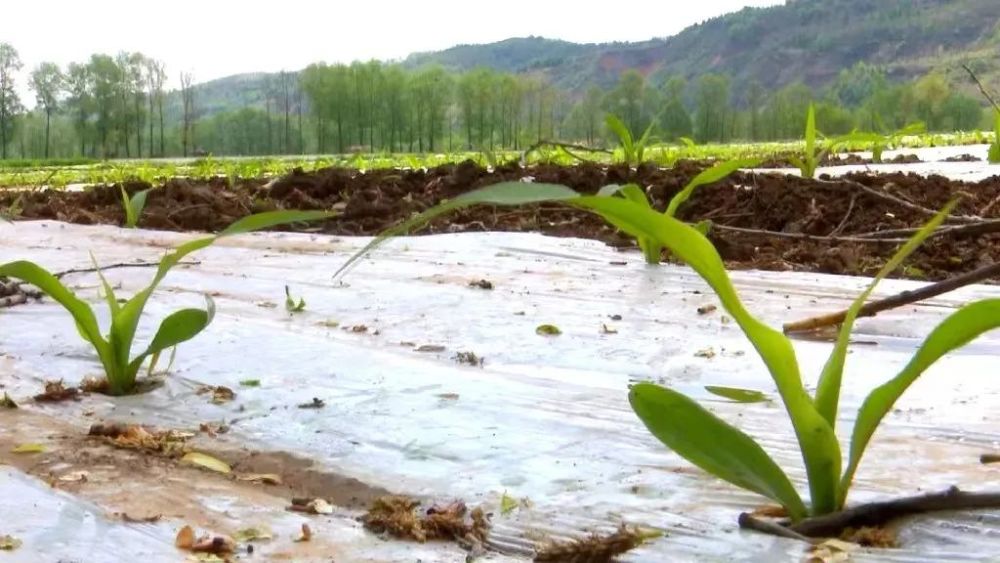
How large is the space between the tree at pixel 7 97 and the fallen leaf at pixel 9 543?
32.5m

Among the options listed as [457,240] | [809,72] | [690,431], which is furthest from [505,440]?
[809,72]

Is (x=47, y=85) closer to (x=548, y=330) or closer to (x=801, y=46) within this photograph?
(x=548, y=330)

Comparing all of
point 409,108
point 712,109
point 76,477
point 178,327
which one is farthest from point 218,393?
point 712,109

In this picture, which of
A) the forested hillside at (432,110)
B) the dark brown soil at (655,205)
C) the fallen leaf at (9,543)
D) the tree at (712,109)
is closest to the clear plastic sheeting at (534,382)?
the fallen leaf at (9,543)

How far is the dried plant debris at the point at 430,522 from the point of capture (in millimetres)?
792

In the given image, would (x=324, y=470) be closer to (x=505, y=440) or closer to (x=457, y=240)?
(x=505, y=440)

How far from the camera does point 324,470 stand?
3.29 feet

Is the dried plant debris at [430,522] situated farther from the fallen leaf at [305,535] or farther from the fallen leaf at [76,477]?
the fallen leaf at [76,477]

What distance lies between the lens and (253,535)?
799mm

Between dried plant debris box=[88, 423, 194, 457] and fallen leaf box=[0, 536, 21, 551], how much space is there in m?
0.27

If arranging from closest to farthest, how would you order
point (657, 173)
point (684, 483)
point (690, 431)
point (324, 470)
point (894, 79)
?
point (690, 431) < point (684, 483) < point (324, 470) < point (657, 173) < point (894, 79)

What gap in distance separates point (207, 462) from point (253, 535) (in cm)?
23

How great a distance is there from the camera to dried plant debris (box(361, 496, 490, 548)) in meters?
0.79

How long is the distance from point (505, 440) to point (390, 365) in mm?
388
